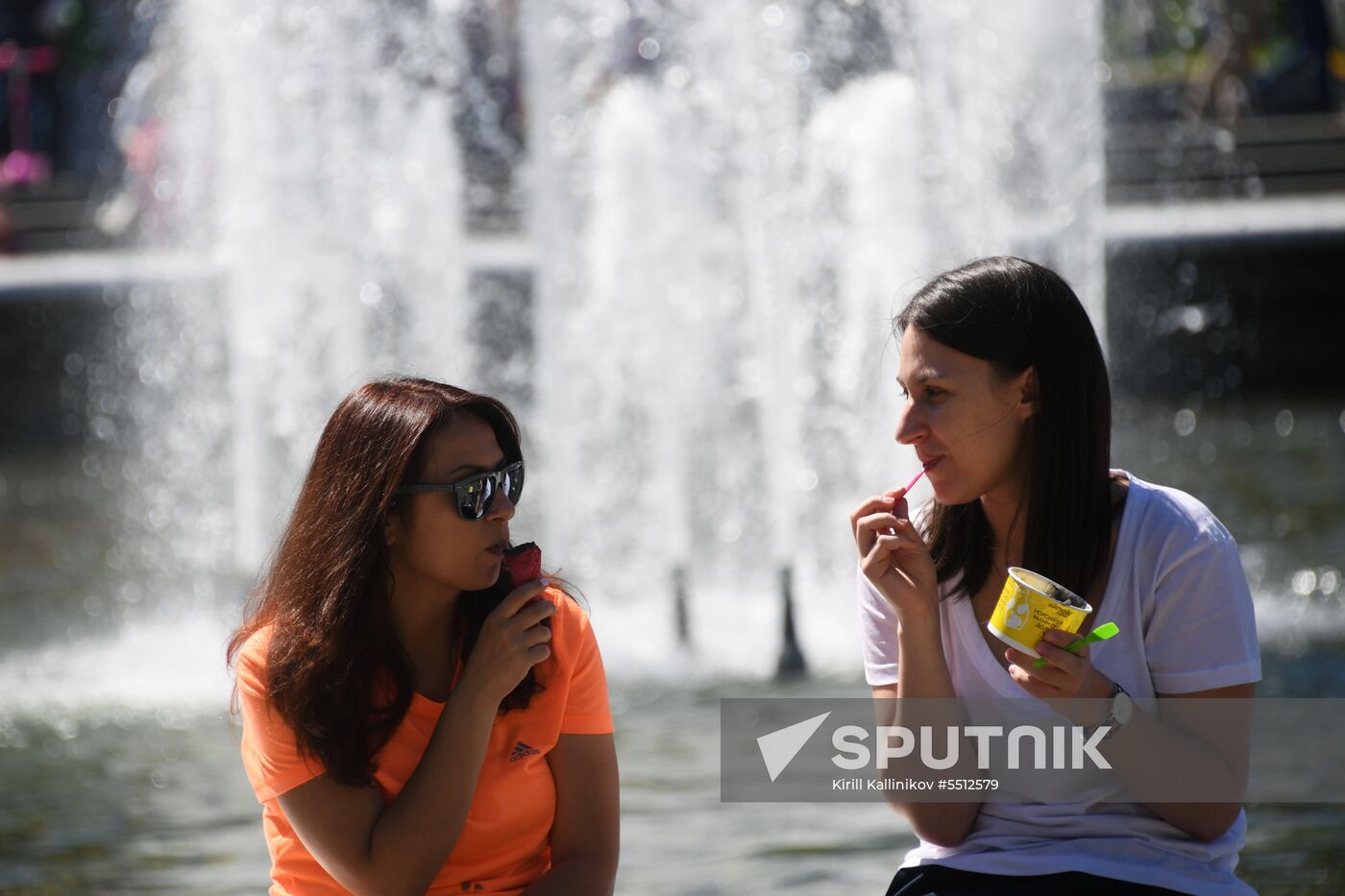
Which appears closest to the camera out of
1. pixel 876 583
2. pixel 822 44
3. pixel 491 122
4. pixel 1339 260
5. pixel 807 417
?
pixel 876 583

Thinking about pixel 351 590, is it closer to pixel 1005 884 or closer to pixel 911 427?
pixel 911 427

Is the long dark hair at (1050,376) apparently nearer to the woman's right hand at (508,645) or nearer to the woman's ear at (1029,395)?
the woman's ear at (1029,395)

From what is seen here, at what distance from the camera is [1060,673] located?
92.5 inches

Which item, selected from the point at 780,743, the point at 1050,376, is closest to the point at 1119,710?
the point at 1050,376

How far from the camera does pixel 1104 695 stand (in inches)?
94.3

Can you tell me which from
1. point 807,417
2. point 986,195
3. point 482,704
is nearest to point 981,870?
point 482,704

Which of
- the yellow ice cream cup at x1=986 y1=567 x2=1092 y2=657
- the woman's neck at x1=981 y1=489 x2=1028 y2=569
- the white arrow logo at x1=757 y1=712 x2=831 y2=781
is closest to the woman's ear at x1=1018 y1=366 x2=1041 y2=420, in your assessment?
the woman's neck at x1=981 y1=489 x2=1028 y2=569

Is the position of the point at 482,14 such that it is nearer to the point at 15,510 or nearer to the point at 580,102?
the point at 580,102

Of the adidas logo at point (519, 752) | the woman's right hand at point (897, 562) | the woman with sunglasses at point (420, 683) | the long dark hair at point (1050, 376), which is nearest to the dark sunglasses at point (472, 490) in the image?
the woman with sunglasses at point (420, 683)

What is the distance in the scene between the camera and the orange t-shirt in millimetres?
2521

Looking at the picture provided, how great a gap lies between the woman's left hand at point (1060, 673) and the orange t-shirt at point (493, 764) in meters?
A: 0.63

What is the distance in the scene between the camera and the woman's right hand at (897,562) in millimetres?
2523

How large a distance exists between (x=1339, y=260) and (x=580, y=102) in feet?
23.8

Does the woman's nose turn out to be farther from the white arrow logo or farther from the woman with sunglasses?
the white arrow logo
